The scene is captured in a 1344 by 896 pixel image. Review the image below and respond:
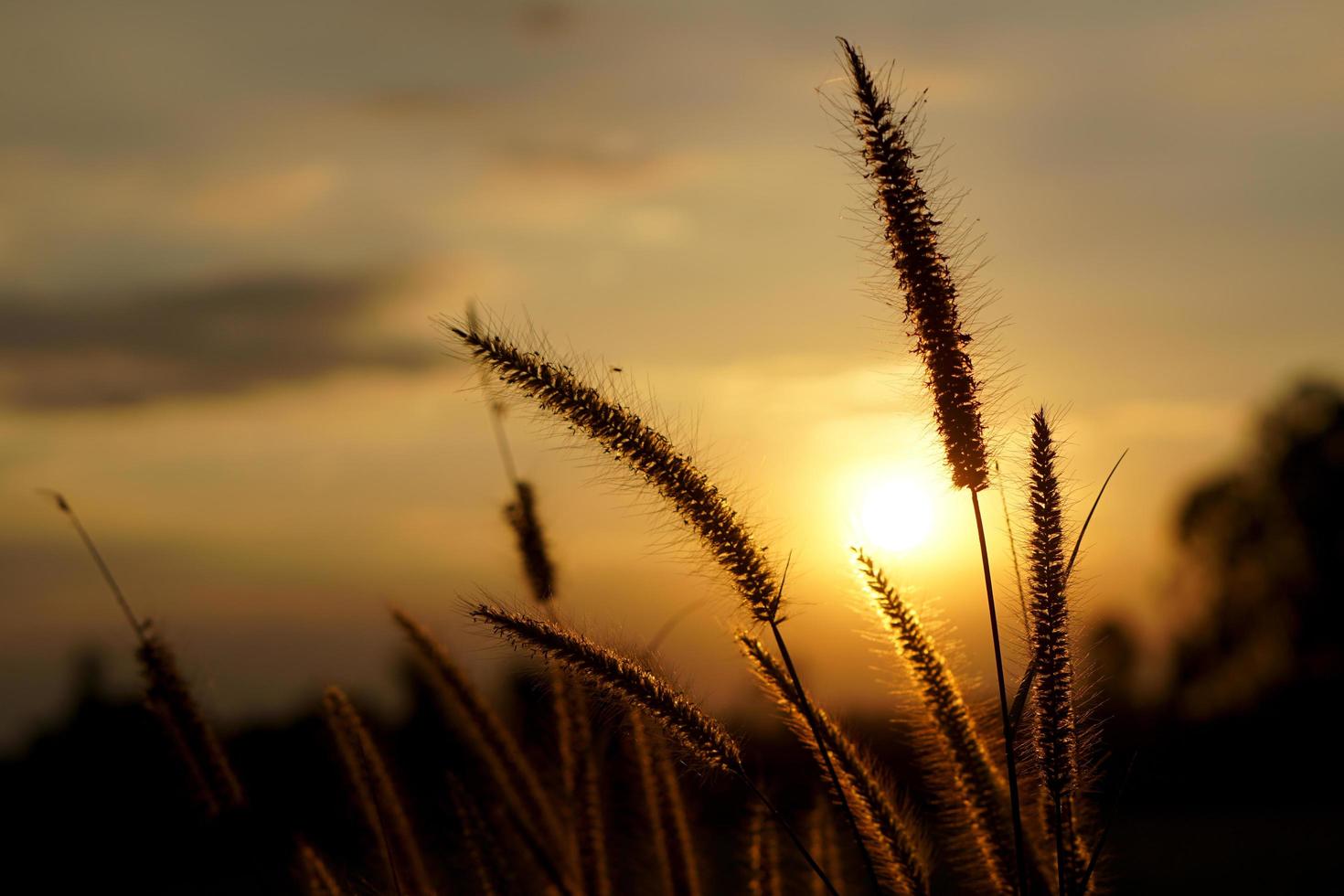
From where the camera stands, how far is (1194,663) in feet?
57.4

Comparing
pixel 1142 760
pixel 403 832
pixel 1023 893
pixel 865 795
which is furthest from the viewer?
pixel 403 832

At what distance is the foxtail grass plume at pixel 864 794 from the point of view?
2428mm

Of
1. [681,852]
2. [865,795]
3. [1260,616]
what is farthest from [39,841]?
[1260,616]

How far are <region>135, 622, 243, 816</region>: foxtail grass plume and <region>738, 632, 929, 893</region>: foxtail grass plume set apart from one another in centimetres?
166

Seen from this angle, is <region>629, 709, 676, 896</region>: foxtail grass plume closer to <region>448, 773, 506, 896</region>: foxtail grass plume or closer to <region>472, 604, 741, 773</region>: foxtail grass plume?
<region>448, 773, 506, 896</region>: foxtail grass plume

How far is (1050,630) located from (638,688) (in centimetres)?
85

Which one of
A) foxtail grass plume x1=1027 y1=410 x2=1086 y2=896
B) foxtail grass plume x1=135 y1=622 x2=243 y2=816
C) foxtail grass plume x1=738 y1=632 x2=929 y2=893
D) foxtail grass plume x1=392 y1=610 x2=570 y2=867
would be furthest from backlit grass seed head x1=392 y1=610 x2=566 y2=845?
foxtail grass plume x1=1027 y1=410 x2=1086 y2=896

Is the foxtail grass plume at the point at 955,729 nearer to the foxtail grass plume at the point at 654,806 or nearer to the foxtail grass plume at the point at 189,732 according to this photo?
the foxtail grass plume at the point at 654,806

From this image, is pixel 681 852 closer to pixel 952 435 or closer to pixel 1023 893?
pixel 1023 893

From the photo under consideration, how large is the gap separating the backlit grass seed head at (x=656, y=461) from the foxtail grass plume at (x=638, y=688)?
242 millimetres

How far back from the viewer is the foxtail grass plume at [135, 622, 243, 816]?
3133mm

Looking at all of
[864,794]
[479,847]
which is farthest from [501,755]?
[864,794]

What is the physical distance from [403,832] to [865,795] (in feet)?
5.34

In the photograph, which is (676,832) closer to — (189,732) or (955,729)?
(955,729)
